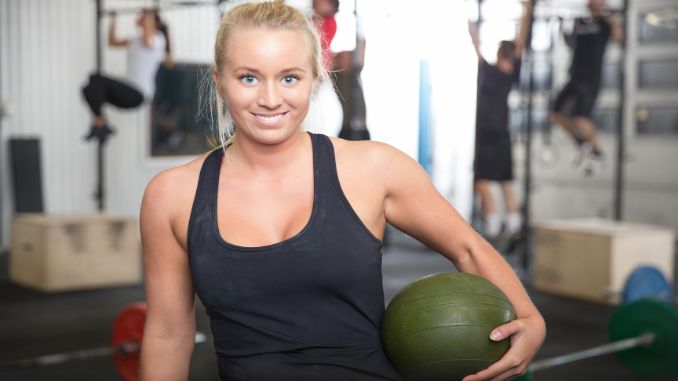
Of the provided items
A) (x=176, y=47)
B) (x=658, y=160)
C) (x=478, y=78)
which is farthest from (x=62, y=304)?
(x=658, y=160)

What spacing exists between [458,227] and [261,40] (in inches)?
16.6

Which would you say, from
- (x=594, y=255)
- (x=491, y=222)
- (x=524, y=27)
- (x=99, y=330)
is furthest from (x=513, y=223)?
(x=99, y=330)

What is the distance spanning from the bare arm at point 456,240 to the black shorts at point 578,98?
426 cm

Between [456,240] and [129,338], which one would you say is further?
[129,338]

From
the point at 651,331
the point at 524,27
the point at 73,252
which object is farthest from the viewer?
the point at 524,27

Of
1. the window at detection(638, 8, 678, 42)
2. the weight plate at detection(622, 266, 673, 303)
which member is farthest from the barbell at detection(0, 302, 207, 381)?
the window at detection(638, 8, 678, 42)

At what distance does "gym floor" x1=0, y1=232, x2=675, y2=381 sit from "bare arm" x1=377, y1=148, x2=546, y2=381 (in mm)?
1652

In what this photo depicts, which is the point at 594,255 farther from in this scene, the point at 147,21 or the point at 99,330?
the point at 147,21

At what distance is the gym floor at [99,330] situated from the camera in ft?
9.34

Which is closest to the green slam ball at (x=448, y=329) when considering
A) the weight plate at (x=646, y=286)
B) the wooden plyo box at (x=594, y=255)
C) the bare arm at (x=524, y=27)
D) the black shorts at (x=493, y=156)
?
the weight plate at (x=646, y=286)

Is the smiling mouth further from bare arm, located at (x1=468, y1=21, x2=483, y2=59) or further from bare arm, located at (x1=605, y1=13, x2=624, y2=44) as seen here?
bare arm, located at (x1=605, y1=13, x2=624, y2=44)

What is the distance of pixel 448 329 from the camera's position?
1214mm

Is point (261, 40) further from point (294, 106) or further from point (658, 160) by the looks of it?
point (658, 160)

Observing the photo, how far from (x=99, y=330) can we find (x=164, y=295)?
2.35 meters
